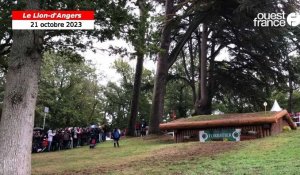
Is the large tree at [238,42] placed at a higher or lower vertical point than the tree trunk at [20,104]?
higher

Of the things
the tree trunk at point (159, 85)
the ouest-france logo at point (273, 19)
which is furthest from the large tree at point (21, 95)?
the tree trunk at point (159, 85)

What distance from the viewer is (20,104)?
8117 mm

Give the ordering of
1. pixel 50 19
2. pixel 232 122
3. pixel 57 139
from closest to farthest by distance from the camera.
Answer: pixel 50 19, pixel 232 122, pixel 57 139

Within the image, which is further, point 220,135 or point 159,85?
point 159,85

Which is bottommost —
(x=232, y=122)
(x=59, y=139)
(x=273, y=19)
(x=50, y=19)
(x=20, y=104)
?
(x=59, y=139)

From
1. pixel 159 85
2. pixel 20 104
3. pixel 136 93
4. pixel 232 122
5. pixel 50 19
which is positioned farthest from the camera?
pixel 136 93

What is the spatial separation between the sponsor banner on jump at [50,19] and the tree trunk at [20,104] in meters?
0.19

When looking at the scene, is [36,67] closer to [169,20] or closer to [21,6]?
[21,6]

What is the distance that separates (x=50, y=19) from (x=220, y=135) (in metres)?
10.3

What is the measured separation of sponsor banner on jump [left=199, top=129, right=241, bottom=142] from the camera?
1678cm

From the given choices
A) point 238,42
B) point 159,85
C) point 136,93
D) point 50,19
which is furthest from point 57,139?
point 50,19

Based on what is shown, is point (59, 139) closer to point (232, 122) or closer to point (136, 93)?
point (136, 93)

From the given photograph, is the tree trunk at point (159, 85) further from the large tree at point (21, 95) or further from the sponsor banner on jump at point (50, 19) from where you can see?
the large tree at point (21, 95)

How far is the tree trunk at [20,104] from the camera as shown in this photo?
25.8 feet
